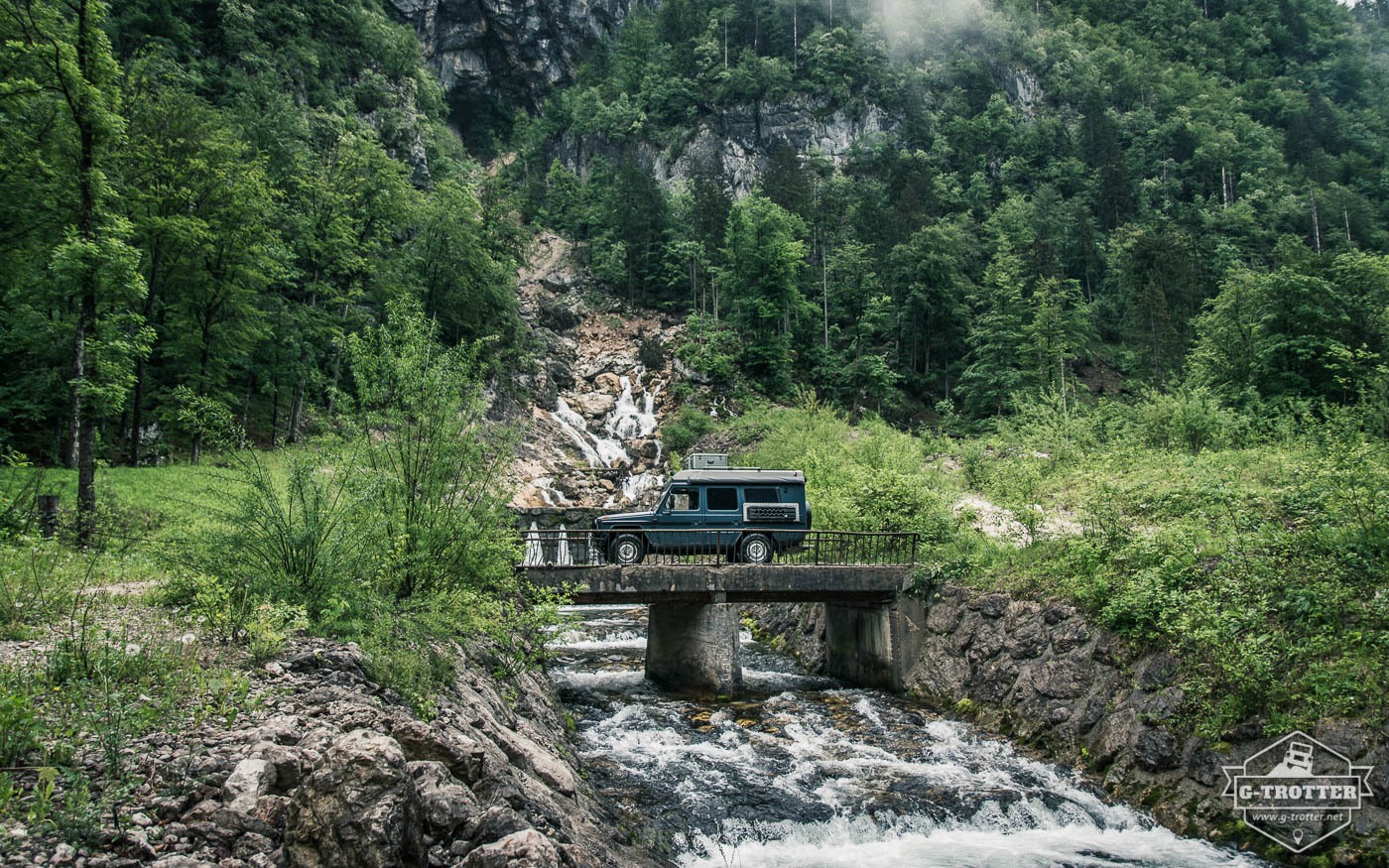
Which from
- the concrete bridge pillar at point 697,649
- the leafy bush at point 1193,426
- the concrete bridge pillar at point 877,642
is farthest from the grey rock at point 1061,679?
the leafy bush at point 1193,426

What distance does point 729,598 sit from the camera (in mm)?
15469

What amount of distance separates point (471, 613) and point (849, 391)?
45.6 metres

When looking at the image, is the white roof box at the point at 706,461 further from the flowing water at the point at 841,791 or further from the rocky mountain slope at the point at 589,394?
the rocky mountain slope at the point at 589,394

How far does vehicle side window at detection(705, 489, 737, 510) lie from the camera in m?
17.8

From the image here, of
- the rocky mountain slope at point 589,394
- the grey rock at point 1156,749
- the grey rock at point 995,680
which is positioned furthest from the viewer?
the rocky mountain slope at point 589,394

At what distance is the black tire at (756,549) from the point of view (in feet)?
55.6

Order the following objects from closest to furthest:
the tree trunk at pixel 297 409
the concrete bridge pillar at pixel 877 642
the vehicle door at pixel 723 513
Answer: the concrete bridge pillar at pixel 877 642
the vehicle door at pixel 723 513
the tree trunk at pixel 297 409

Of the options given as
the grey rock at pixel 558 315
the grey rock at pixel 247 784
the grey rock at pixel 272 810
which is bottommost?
the grey rock at pixel 272 810

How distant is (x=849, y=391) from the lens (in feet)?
172

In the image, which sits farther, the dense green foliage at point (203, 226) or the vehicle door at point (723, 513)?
the vehicle door at point (723, 513)

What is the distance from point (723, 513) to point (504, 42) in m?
91.1

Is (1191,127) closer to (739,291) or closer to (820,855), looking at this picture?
(739,291)

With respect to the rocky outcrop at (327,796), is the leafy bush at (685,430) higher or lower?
higher

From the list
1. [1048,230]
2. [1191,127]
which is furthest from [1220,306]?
[1191,127]
